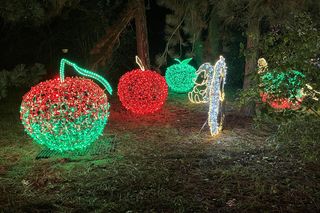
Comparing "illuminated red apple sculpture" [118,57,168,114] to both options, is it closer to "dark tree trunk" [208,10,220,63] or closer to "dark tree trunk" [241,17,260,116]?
"dark tree trunk" [241,17,260,116]

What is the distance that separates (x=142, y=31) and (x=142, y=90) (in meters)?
4.15

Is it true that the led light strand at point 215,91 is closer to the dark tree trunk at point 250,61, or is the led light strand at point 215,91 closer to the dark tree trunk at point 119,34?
the dark tree trunk at point 250,61

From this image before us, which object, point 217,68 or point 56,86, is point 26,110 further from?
point 217,68

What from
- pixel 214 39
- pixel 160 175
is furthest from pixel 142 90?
pixel 214 39

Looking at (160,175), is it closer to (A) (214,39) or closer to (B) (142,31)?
(B) (142,31)

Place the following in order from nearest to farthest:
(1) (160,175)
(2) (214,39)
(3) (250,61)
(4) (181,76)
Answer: (1) (160,175)
(3) (250,61)
(4) (181,76)
(2) (214,39)

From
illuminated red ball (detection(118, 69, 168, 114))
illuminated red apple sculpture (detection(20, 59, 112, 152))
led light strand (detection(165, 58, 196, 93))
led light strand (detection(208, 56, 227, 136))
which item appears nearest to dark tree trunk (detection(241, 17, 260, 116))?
led light strand (detection(208, 56, 227, 136))

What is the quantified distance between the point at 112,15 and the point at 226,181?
1127 cm

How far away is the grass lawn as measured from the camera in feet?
16.0

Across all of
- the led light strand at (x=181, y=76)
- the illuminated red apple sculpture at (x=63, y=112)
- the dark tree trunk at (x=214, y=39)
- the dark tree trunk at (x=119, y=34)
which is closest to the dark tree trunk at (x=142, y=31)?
the dark tree trunk at (x=119, y=34)

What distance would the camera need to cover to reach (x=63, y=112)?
20.1ft

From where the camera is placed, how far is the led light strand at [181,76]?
13586 mm

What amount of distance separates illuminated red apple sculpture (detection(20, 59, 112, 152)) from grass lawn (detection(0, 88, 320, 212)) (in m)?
0.38

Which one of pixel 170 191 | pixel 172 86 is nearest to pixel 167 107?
pixel 172 86
